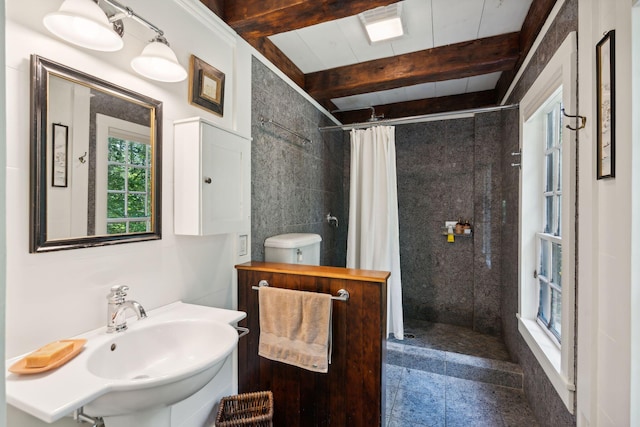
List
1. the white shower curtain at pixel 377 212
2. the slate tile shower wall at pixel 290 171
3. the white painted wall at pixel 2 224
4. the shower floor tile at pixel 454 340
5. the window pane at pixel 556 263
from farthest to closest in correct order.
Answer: the white shower curtain at pixel 377 212 < the shower floor tile at pixel 454 340 < the slate tile shower wall at pixel 290 171 < the window pane at pixel 556 263 < the white painted wall at pixel 2 224

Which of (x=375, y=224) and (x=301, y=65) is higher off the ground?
(x=301, y=65)

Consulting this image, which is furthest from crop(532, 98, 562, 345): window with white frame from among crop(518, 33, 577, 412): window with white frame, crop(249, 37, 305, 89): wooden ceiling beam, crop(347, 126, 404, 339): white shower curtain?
crop(249, 37, 305, 89): wooden ceiling beam

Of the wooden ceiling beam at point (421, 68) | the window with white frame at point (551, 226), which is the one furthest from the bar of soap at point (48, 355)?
the wooden ceiling beam at point (421, 68)

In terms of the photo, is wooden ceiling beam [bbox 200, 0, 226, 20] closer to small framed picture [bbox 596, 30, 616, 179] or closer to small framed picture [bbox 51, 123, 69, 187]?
small framed picture [bbox 51, 123, 69, 187]

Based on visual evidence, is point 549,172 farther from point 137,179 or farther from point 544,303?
point 137,179

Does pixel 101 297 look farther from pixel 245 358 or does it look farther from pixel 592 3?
pixel 592 3

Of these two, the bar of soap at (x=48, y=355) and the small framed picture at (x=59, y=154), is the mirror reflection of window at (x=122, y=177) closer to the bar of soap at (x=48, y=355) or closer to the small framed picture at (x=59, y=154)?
the small framed picture at (x=59, y=154)

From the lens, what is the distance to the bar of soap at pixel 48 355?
29.9 inches

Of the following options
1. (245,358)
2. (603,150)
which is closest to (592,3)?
(603,150)

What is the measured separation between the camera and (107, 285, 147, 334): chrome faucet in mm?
1021

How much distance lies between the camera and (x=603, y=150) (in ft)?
3.24

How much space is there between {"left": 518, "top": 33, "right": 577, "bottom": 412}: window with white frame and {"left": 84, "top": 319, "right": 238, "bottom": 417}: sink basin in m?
1.48

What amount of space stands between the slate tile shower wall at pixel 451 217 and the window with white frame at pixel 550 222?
780mm

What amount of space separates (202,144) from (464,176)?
2.67 meters
